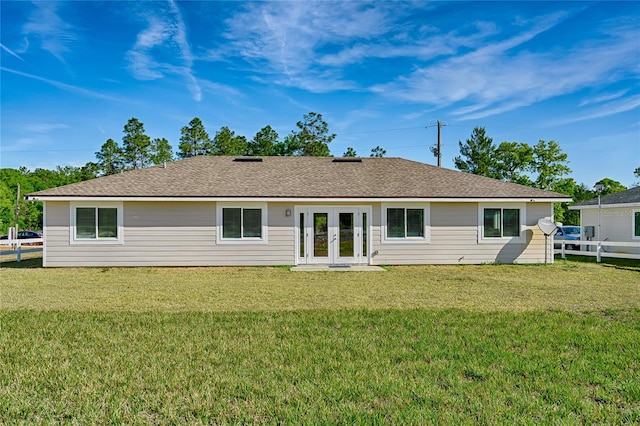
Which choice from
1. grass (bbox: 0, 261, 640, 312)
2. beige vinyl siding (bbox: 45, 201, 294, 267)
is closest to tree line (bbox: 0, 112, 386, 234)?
beige vinyl siding (bbox: 45, 201, 294, 267)

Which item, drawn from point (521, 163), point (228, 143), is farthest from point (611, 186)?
point (228, 143)

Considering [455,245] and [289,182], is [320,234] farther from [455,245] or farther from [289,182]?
[455,245]

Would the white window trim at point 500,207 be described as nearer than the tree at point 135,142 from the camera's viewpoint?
Yes

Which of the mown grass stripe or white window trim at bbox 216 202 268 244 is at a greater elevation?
white window trim at bbox 216 202 268 244

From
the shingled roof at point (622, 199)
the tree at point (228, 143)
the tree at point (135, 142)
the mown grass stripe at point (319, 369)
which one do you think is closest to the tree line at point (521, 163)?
the shingled roof at point (622, 199)

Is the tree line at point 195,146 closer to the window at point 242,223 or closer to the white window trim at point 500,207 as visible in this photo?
the window at point 242,223

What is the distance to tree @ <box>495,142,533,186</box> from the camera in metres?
35.8

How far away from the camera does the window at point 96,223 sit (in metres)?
13.6

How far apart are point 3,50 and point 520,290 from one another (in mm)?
18674

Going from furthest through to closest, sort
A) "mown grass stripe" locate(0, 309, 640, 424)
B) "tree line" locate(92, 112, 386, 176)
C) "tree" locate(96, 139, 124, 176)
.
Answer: "tree" locate(96, 139, 124, 176) → "tree line" locate(92, 112, 386, 176) → "mown grass stripe" locate(0, 309, 640, 424)

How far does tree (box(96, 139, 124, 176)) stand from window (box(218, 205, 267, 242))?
28.3 meters

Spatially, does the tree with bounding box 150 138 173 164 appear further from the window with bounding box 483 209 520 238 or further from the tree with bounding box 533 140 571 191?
the tree with bounding box 533 140 571 191

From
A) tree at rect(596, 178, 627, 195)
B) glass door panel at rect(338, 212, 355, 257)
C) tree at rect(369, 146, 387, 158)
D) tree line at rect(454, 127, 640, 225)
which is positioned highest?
tree at rect(369, 146, 387, 158)

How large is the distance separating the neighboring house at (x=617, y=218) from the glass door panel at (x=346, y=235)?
11819mm
